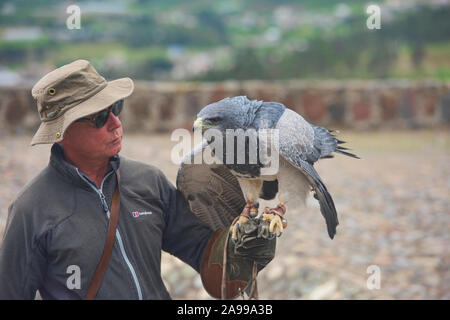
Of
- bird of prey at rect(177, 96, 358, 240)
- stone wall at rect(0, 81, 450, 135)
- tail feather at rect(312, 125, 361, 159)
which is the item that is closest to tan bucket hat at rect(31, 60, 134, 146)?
bird of prey at rect(177, 96, 358, 240)

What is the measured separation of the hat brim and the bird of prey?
431mm

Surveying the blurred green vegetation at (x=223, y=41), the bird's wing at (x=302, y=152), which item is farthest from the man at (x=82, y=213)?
the blurred green vegetation at (x=223, y=41)

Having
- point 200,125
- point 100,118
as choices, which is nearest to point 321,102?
point 200,125

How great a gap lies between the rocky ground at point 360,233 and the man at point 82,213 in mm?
1012

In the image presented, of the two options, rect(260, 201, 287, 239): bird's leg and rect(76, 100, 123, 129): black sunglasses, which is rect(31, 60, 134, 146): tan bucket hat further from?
rect(260, 201, 287, 239): bird's leg

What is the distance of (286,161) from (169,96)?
8196 mm

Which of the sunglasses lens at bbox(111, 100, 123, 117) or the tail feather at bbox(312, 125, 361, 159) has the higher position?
the sunglasses lens at bbox(111, 100, 123, 117)

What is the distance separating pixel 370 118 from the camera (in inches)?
432

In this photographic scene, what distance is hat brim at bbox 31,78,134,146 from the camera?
2.13 meters

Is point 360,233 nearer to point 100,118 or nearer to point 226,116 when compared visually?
point 226,116

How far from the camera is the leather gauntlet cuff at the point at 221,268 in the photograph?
8.46ft

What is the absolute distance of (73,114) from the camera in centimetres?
215

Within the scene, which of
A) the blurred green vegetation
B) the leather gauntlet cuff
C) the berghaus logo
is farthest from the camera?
the blurred green vegetation

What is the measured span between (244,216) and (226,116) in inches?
20.2
